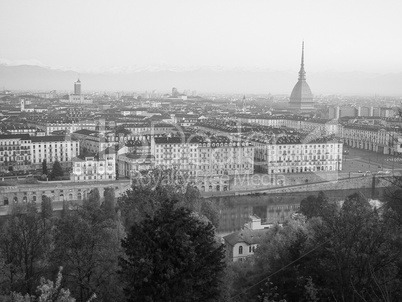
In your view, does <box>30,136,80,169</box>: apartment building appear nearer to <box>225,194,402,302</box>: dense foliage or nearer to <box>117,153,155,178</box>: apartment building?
<box>117,153,155,178</box>: apartment building

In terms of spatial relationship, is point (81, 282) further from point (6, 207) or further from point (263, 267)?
point (6, 207)

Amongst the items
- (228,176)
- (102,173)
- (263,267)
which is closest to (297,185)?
(228,176)

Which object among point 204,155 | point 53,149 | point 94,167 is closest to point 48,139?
point 53,149

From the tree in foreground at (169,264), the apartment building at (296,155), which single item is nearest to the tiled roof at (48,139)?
the apartment building at (296,155)

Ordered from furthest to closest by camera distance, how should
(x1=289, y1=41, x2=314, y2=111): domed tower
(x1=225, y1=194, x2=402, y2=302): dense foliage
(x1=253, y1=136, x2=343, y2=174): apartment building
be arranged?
(x1=289, y1=41, x2=314, y2=111): domed tower
(x1=253, y1=136, x2=343, y2=174): apartment building
(x1=225, y1=194, x2=402, y2=302): dense foliage

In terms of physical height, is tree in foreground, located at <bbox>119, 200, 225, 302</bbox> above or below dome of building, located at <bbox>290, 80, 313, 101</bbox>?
below

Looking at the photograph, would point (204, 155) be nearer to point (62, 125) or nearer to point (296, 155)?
point (296, 155)

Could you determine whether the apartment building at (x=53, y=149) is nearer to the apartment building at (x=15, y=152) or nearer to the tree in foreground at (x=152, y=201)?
the apartment building at (x=15, y=152)

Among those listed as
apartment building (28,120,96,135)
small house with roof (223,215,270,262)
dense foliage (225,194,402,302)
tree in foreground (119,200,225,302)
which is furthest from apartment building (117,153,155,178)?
tree in foreground (119,200,225,302)
